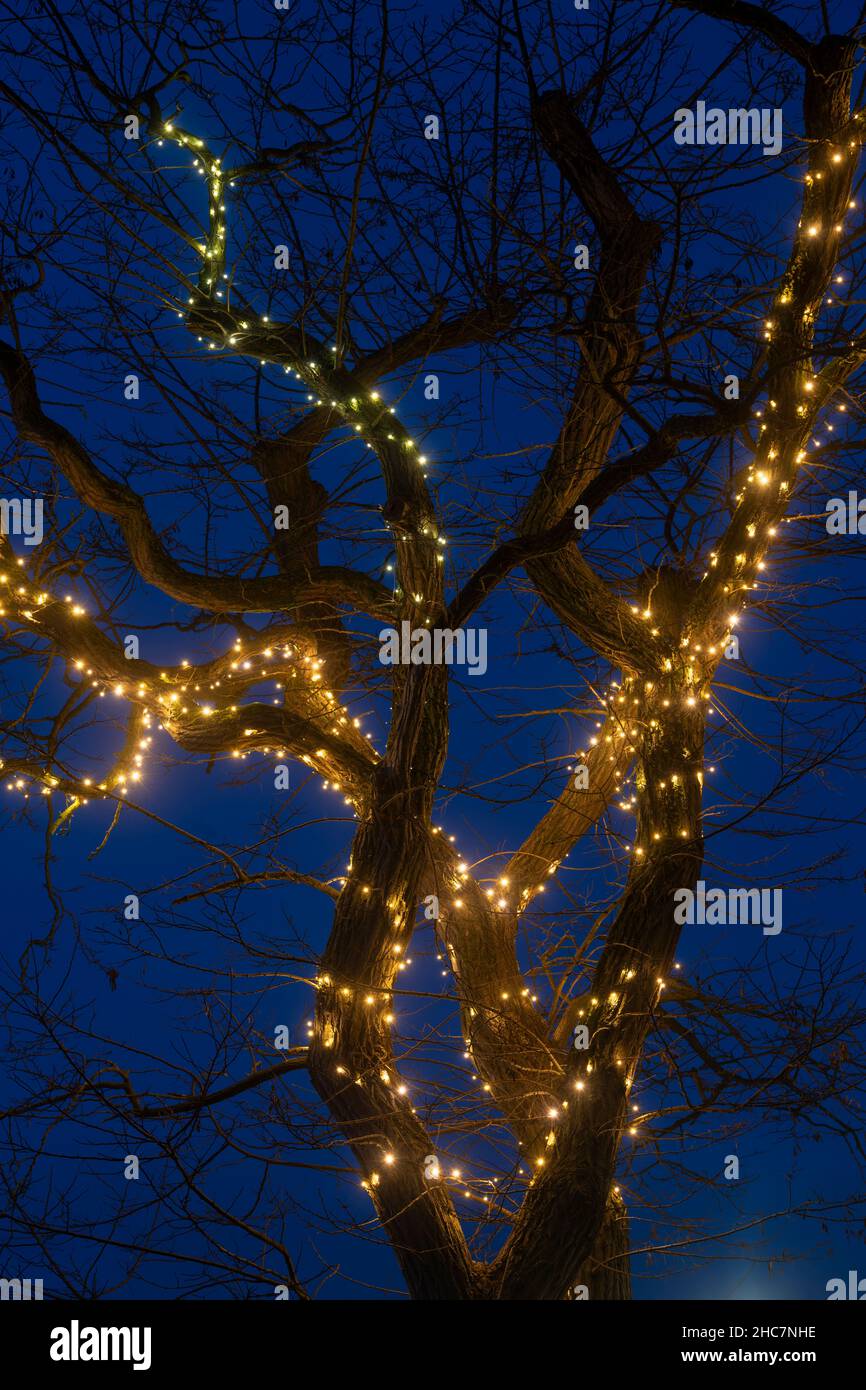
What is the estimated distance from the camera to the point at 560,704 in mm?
5066

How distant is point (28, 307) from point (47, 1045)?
2547 mm

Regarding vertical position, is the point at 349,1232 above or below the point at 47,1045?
below

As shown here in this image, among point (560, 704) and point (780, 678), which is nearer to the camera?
point (780, 678)

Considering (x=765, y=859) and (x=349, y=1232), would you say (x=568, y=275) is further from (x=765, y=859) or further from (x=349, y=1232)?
(x=349, y=1232)

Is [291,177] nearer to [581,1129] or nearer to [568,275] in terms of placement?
[568,275]

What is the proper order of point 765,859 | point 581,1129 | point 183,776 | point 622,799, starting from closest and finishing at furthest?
point 581,1129
point 765,859
point 622,799
point 183,776

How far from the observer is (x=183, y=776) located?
6230mm

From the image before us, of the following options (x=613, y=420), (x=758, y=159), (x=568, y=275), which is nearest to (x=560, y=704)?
(x=613, y=420)

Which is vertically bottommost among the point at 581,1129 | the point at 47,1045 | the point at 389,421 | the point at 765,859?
the point at 581,1129

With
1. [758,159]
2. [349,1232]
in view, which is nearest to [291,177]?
[758,159]

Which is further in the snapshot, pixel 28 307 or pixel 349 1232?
pixel 28 307
